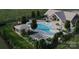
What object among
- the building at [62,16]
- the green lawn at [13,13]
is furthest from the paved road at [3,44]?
the building at [62,16]

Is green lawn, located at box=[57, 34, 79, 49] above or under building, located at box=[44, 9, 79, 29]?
under

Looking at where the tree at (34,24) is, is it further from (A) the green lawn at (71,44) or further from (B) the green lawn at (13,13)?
(A) the green lawn at (71,44)

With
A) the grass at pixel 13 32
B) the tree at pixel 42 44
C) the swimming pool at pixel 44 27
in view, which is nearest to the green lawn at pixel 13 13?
the grass at pixel 13 32

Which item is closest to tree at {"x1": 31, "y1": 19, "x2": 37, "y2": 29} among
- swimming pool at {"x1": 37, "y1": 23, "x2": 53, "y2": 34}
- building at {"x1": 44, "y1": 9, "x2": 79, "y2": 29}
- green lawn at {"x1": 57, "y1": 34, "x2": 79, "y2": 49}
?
swimming pool at {"x1": 37, "y1": 23, "x2": 53, "y2": 34}

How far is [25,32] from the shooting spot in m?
2.16

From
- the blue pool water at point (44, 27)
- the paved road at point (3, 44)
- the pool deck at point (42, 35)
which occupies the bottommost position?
the paved road at point (3, 44)

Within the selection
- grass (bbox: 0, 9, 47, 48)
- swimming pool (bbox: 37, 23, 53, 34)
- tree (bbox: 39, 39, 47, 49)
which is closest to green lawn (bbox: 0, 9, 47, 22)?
grass (bbox: 0, 9, 47, 48)

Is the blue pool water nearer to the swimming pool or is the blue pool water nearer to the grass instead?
the swimming pool

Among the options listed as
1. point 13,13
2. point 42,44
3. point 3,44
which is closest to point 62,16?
point 42,44

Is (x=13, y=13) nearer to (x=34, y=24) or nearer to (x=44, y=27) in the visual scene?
(x=34, y=24)

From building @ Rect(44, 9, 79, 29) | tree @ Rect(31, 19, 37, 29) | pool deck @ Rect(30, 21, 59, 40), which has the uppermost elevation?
building @ Rect(44, 9, 79, 29)

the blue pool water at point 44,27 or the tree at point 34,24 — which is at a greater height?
the tree at point 34,24

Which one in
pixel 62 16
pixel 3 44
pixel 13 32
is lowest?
pixel 3 44
